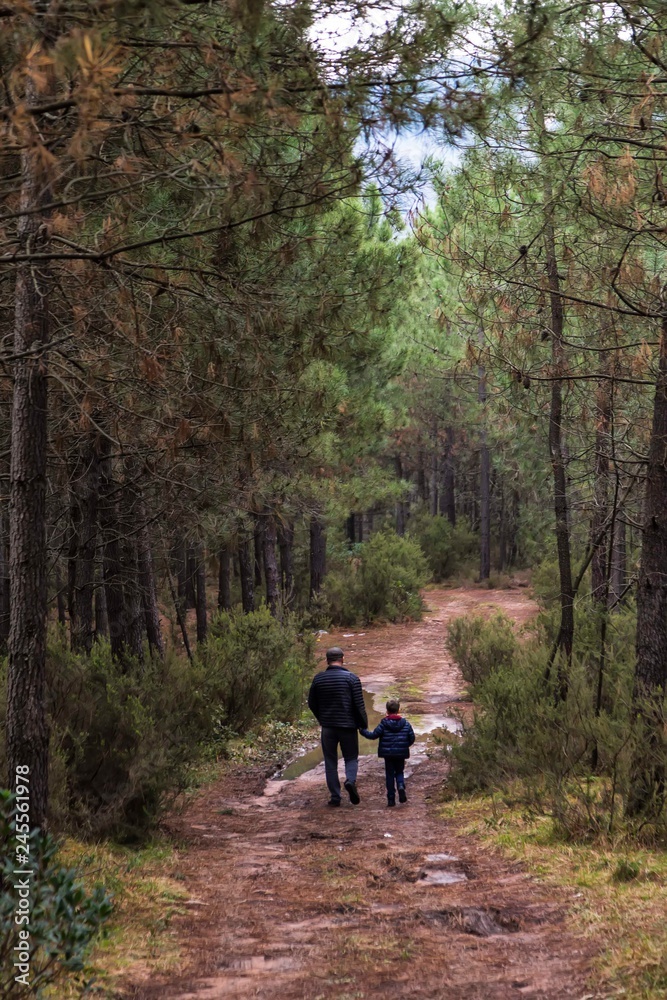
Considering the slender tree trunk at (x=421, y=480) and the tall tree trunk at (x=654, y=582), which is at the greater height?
the slender tree trunk at (x=421, y=480)

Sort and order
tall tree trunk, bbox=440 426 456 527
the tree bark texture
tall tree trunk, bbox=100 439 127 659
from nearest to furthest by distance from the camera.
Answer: the tree bark texture → tall tree trunk, bbox=100 439 127 659 → tall tree trunk, bbox=440 426 456 527

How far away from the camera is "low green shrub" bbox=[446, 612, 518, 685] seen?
14836 mm

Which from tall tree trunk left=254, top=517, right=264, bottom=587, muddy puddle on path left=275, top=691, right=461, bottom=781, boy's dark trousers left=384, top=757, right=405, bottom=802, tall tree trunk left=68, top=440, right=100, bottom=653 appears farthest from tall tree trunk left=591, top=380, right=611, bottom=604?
tall tree trunk left=254, top=517, right=264, bottom=587

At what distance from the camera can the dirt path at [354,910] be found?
4613mm

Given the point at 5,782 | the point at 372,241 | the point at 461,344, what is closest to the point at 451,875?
the point at 5,782

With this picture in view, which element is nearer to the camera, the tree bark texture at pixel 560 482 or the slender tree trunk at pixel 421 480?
the tree bark texture at pixel 560 482

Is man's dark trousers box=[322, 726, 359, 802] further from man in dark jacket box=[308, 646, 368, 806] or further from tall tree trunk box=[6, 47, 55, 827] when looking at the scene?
tall tree trunk box=[6, 47, 55, 827]

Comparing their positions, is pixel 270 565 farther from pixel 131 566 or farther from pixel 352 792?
pixel 352 792

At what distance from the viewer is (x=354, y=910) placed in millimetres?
5898

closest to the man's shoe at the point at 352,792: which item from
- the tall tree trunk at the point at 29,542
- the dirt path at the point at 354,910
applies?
the dirt path at the point at 354,910

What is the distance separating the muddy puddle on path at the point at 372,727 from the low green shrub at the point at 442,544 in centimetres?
2114

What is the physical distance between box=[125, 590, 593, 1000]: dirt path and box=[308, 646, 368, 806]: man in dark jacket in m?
0.32

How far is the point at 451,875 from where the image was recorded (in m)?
6.65

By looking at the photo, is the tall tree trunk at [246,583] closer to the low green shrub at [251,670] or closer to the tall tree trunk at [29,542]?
the low green shrub at [251,670]
